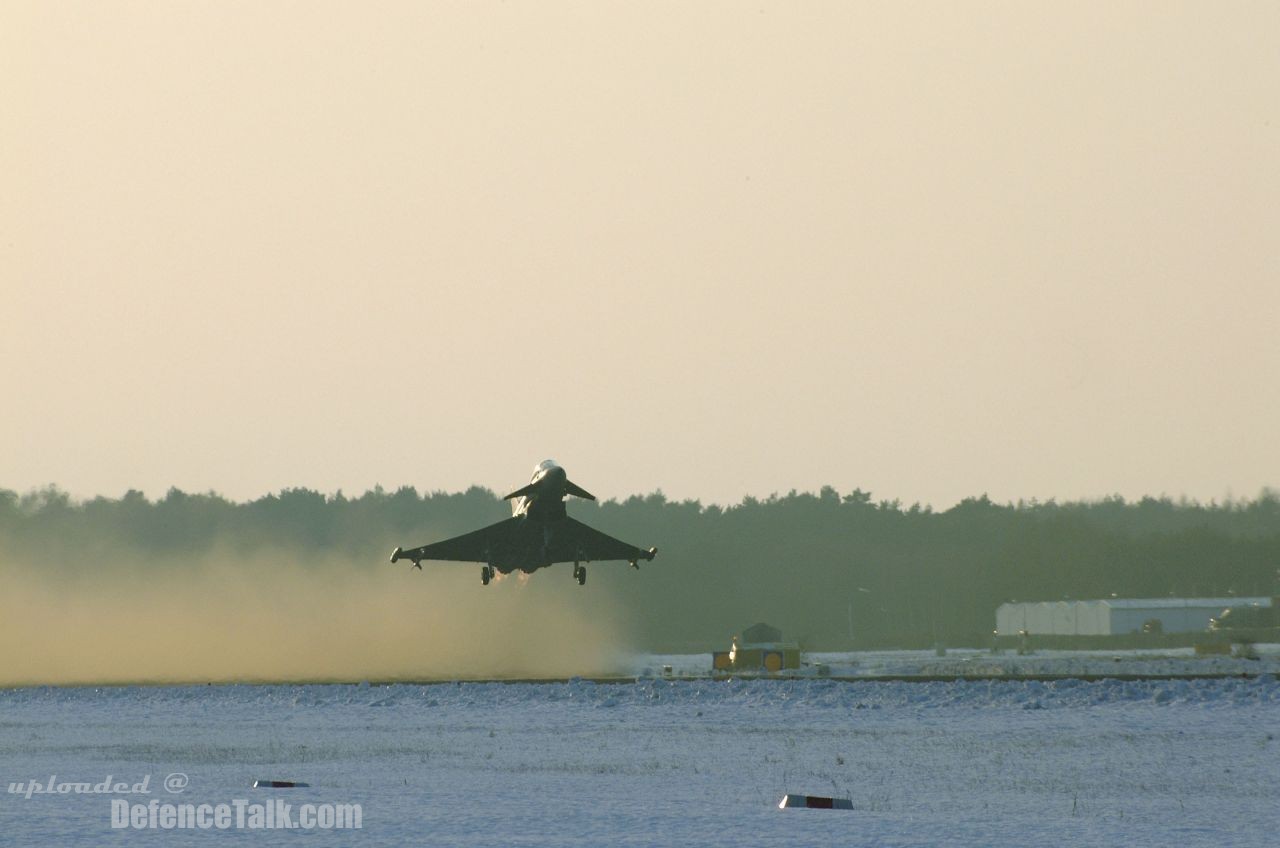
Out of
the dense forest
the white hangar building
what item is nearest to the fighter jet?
the dense forest

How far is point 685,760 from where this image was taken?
41.1m

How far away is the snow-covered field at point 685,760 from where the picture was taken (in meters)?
28.6

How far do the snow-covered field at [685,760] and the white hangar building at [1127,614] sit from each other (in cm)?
9129

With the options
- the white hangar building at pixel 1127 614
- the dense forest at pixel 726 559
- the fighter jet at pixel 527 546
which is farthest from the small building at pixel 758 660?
the white hangar building at pixel 1127 614

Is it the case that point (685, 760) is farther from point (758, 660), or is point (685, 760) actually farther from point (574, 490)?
point (758, 660)

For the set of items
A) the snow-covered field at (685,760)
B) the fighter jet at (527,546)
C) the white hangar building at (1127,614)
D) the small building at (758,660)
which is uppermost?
the fighter jet at (527,546)

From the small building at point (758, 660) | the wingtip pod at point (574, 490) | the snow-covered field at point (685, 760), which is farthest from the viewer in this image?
the small building at point (758, 660)

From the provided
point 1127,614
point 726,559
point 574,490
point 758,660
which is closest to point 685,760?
point 574,490

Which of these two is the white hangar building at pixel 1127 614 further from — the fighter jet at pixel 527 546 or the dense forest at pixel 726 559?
the fighter jet at pixel 527 546

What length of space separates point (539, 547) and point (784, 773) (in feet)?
100

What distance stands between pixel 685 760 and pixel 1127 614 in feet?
391

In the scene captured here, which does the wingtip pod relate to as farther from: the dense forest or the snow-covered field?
the dense forest

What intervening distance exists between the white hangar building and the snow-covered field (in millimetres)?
91294

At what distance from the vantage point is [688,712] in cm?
5700
